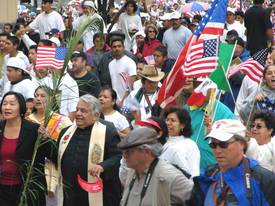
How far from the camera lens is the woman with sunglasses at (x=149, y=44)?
14.6 m

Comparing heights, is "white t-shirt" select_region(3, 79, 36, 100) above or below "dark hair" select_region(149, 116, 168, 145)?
below

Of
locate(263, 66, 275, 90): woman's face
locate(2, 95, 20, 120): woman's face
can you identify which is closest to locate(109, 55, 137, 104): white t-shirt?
locate(263, 66, 275, 90): woman's face

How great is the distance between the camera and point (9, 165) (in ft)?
22.9

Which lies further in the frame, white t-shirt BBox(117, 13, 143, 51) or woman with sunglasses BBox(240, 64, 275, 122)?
white t-shirt BBox(117, 13, 143, 51)

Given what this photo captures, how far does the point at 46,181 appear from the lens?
7.31 metres

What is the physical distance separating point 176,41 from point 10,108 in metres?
7.96

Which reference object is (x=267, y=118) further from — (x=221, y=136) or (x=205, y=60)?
(x=221, y=136)

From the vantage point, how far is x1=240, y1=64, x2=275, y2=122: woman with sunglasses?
334 inches

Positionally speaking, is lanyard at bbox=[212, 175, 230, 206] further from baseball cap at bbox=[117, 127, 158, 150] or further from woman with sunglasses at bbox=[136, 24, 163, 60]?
woman with sunglasses at bbox=[136, 24, 163, 60]

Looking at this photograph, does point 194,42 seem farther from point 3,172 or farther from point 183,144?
point 3,172

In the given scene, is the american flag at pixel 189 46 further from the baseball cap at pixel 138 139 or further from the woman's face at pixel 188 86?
the baseball cap at pixel 138 139

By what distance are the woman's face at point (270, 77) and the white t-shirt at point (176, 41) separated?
570cm

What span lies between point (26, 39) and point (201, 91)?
26.9 feet

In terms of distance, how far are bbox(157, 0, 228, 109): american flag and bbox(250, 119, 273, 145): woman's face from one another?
181 cm
